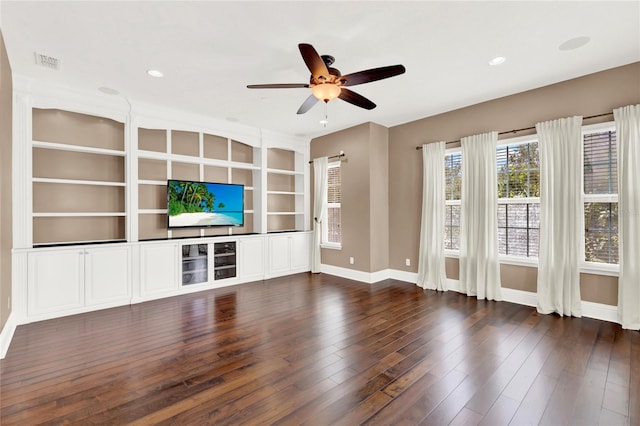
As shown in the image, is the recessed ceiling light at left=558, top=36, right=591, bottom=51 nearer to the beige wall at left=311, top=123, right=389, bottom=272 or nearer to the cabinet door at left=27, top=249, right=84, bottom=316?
the beige wall at left=311, top=123, right=389, bottom=272

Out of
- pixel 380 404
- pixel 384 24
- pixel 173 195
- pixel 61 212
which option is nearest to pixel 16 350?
pixel 61 212

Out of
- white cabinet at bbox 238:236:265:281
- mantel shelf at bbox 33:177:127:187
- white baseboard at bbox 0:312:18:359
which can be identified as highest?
mantel shelf at bbox 33:177:127:187

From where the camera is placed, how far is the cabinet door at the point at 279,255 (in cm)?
600

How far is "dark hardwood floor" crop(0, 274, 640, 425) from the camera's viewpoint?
1.98 m

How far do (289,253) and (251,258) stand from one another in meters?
0.88

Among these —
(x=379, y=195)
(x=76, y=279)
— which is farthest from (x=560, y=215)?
(x=76, y=279)

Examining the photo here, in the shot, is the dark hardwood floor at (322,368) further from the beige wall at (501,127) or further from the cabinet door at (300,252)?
the cabinet door at (300,252)

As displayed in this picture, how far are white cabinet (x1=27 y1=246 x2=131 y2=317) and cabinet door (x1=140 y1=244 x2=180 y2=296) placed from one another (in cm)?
21

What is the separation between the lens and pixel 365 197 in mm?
5629

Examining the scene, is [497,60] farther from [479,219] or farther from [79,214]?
[79,214]

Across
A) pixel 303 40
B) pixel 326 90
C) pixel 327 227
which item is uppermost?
pixel 303 40

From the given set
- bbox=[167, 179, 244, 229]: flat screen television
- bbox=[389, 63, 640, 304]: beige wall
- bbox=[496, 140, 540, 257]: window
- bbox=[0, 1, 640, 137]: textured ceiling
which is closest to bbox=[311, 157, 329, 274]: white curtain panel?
bbox=[389, 63, 640, 304]: beige wall

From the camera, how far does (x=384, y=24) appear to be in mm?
2670

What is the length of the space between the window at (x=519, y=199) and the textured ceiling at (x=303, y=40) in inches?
35.2
